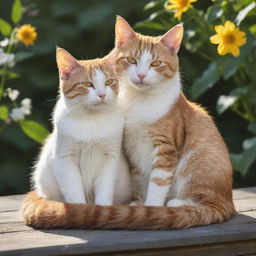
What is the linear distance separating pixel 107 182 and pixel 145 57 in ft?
1.78

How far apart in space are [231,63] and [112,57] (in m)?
1.12

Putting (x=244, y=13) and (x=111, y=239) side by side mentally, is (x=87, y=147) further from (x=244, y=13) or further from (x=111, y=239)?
(x=244, y=13)

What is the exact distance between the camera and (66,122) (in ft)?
8.19

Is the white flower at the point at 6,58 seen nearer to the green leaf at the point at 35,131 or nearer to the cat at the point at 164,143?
the green leaf at the point at 35,131

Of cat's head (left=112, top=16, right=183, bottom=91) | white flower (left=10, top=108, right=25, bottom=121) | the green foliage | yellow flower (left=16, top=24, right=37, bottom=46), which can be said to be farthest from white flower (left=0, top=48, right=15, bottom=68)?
cat's head (left=112, top=16, right=183, bottom=91)

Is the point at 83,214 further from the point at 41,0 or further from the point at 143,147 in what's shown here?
the point at 41,0

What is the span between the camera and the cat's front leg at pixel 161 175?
2.56 meters

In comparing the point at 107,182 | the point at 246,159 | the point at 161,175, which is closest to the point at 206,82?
the point at 246,159

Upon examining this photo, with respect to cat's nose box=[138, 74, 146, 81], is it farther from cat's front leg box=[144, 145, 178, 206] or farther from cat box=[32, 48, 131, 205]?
cat's front leg box=[144, 145, 178, 206]

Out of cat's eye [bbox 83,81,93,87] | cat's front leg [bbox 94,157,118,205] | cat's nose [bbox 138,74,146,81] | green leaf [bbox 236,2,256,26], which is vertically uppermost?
green leaf [bbox 236,2,256,26]

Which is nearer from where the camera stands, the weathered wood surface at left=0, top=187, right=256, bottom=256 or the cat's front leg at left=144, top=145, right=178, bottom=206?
the weathered wood surface at left=0, top=187, right=256, bottom=256

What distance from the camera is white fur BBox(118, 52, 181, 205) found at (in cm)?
260

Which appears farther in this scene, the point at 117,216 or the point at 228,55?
the point at 228,55

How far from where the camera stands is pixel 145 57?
2629 millimetres
